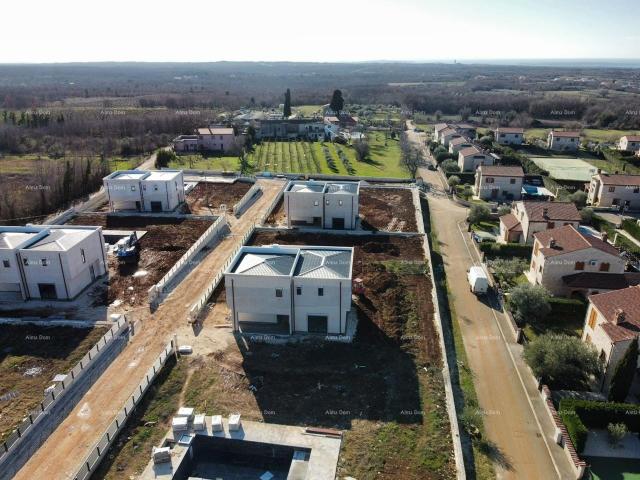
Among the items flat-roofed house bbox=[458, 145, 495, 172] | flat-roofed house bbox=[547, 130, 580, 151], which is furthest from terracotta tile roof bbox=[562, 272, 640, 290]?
flat-roofed house bbox=[547, 130, 580, 151]

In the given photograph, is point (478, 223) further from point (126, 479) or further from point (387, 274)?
point (126, 479)

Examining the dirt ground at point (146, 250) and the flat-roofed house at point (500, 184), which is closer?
the dirt ground at point (146, 250)

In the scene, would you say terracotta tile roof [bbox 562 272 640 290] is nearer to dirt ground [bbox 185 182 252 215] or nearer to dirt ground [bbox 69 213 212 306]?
dirt ground [bbox 69 213 212 306]

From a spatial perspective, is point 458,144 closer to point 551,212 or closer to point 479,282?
point 551,212

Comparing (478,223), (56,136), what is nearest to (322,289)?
(478,223)

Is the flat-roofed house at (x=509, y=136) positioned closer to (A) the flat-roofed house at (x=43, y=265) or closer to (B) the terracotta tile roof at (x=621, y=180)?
(B) the terracotta tile roof at (x=621, y=180)

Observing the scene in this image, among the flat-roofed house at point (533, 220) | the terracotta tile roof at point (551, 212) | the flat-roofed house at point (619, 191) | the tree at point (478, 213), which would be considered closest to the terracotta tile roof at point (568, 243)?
the flat-roofed house at point (533, 220)
